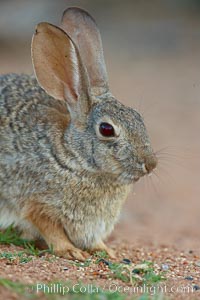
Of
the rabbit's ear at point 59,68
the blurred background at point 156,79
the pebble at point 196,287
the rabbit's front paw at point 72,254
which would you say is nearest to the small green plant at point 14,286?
the pebble at point 196,287

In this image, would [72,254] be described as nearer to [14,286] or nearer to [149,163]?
[149,163]

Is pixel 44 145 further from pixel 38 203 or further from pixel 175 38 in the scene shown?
pixel 175 38

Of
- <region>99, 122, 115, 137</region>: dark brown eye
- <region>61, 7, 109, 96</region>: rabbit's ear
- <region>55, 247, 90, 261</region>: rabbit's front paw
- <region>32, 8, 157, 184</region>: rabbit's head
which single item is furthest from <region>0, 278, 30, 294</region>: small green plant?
<region>61, 7, 109, 96</region>: rabbit's ear

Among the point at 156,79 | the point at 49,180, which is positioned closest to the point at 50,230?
the point at 49,180

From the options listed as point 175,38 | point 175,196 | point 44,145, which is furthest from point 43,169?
point 175,38

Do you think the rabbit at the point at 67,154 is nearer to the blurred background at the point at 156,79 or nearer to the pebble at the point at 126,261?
the pebble at the point at 126,261

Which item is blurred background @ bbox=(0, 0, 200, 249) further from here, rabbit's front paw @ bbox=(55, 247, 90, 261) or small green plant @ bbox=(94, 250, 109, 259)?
rabbit's front paw @ bbox=(55, 247, 90, 261)
